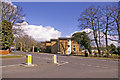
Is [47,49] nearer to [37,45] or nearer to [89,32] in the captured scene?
[37,45]

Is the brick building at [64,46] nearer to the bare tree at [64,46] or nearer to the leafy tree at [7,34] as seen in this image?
the bare tree at [64,46]

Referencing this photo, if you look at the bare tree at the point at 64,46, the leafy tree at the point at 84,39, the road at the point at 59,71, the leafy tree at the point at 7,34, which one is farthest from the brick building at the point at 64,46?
the road at the point at 59,71

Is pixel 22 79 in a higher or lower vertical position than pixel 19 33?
lower

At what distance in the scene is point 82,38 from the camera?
139 ft

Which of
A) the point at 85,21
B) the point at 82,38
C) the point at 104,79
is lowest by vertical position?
the point at 104,79

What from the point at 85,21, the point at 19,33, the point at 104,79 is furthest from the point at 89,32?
the point at 104,79

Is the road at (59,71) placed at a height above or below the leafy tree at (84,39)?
below

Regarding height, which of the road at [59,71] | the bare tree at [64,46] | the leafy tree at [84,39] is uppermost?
the leafy tree at [84,39]

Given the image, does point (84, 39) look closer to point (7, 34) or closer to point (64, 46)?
point (64, 46)

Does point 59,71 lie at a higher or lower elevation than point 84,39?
lower

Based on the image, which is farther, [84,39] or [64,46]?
[64,46]

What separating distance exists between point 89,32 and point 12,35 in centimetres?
2107

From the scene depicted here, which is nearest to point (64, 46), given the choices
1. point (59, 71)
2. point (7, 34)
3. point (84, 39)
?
point (84, 39)

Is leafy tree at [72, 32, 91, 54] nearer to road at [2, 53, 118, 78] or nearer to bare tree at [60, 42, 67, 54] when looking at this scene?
bare tree at [60, 42, 67, 54]
